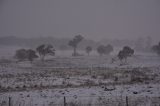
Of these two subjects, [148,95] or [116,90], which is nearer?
[148,95]

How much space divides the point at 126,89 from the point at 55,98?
8.55 m

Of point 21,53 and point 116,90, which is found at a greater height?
point 21,53

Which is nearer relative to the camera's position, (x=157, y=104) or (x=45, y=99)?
(x=157, y=104)

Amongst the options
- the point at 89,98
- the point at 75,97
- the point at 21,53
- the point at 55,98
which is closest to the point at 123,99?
the point at 89,98

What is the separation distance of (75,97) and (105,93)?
3.48 metres

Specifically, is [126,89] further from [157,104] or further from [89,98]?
[157,104]

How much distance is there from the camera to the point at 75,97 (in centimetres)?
2370

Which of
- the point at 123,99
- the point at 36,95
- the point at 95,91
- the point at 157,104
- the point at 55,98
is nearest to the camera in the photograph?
the point at 157,104

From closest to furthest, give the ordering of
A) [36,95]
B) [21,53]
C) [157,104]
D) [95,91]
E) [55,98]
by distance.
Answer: [157,104]
[55,98]
[36,95]
[95,91]
[21,53]

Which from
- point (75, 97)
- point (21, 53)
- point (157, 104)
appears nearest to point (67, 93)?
point (75, 97)

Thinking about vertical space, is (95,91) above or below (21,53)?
below

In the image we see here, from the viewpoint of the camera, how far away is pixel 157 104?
63.8ft

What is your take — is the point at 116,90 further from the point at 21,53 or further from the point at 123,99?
the point at 21,53

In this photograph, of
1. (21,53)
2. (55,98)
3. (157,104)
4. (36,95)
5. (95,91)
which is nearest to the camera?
(157,104)
